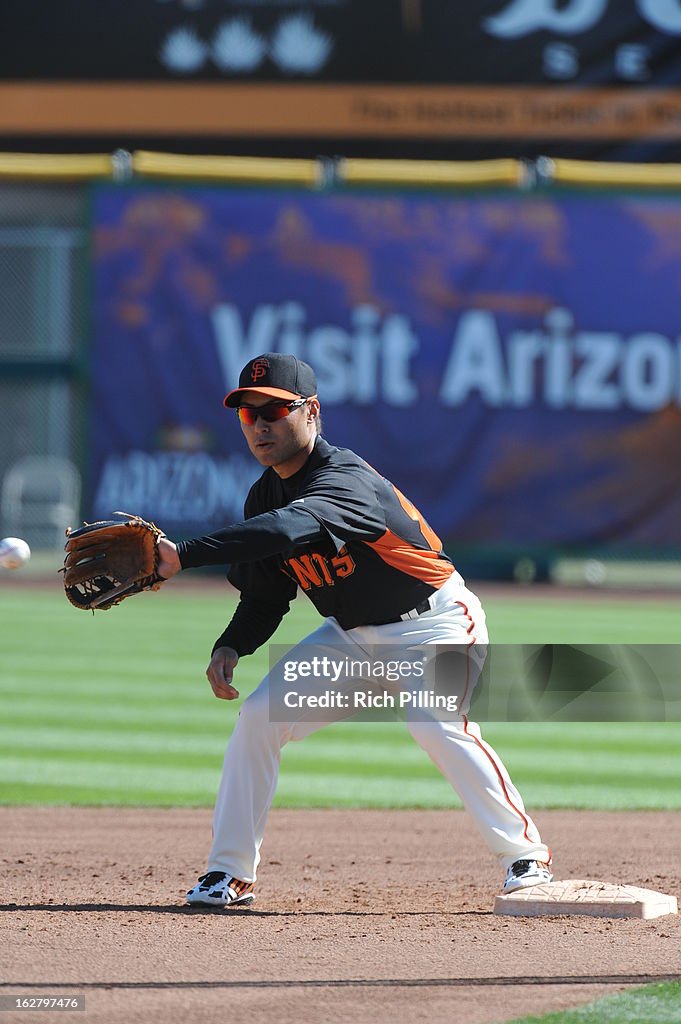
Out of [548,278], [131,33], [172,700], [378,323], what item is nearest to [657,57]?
[548,278]

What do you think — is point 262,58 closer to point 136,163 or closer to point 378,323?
point 136,163

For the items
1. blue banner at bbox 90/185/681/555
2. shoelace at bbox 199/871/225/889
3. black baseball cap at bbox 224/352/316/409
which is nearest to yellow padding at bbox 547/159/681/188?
blue banner at bbox 90/185/681/555

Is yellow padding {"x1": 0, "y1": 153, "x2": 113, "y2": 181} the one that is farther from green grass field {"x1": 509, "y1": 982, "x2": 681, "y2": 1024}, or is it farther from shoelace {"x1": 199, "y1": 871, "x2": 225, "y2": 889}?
green grass field {"x1": 509, "y1": 982, "x2": 681, "y2": 1024}

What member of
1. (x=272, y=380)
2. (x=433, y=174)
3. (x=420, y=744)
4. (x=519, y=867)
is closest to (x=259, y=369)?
(x=272, y=380)

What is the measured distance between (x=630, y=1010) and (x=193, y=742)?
4569mm

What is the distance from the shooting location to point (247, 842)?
14.4 feet

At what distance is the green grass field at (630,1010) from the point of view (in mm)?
3174

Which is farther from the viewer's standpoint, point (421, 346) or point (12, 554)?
point (421, 346)

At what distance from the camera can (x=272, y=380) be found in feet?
13.8

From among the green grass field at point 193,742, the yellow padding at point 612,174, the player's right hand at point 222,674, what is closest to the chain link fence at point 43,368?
the green grass field at point 193,742

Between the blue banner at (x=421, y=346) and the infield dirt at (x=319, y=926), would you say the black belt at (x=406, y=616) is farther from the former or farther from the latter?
the blue banner at (x=421, y=346)

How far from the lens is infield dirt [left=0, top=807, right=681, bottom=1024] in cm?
338

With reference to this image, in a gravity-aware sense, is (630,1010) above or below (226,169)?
below

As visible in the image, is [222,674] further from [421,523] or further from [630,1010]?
[630,1010]
